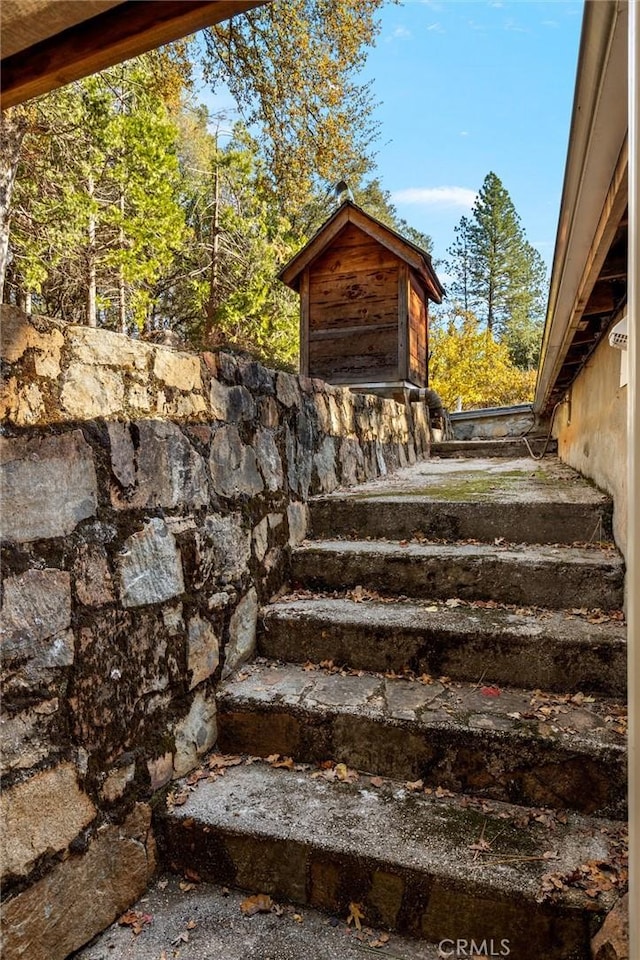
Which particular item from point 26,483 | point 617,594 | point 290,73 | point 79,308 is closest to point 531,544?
point 617,594

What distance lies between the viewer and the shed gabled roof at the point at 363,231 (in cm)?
691

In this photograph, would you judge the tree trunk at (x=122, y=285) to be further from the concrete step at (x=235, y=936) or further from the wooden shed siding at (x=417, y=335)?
the concrete step at (x=235, y=936)

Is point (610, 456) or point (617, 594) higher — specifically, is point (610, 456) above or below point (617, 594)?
above

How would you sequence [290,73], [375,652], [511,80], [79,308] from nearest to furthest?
1. [511,80]
2. [375,652]
3. [290,73]
4. [79,308]

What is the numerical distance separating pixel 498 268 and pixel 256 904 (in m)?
29.4

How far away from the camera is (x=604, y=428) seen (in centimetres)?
288

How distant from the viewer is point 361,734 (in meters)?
1.78

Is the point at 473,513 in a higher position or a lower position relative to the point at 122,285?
lower

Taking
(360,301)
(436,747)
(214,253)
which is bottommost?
(436,747)

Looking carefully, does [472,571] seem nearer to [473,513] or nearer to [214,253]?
[473,513]

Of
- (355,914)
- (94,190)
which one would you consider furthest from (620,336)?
(94,190)

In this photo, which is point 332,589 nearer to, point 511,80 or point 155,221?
point 511,80

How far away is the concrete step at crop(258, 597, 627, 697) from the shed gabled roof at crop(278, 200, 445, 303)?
579cm

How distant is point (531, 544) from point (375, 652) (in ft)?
3.52
